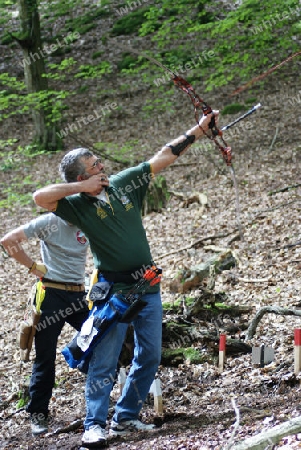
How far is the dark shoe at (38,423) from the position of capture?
4285mm

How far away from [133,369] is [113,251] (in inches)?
32.3

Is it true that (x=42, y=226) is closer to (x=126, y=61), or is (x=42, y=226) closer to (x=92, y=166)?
(x=92, y=166)

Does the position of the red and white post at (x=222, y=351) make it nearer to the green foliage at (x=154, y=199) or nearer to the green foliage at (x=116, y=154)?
the green foliage at (x=154, y=199)

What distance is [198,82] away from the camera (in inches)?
645

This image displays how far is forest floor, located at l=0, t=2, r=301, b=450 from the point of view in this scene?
12.3 feet

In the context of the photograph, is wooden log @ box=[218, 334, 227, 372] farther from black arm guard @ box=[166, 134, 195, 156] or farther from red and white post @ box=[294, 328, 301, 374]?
black arm guard @ box=[166, 134, 195, 156]

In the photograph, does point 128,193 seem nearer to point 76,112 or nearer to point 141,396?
point 141,396

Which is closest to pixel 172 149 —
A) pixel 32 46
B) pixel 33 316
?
pixel 33 316

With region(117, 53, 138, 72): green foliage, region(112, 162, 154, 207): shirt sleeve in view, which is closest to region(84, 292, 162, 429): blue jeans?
region(112, 162, 154, 207): shirt sleeve

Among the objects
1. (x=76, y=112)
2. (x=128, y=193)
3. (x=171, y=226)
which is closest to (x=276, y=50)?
(x=76, y=112)

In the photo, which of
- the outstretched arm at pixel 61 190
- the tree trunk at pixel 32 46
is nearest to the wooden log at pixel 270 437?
the outstretched arm at pixel 61 190

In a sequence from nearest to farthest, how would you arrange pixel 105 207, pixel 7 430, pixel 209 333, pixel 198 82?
1. pixel 105 207
2. pixel 7 430
3. pixel 209 333
4. pixel 198 82

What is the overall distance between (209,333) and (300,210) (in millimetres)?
3860

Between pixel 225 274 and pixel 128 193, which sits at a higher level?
pixel 128 193
